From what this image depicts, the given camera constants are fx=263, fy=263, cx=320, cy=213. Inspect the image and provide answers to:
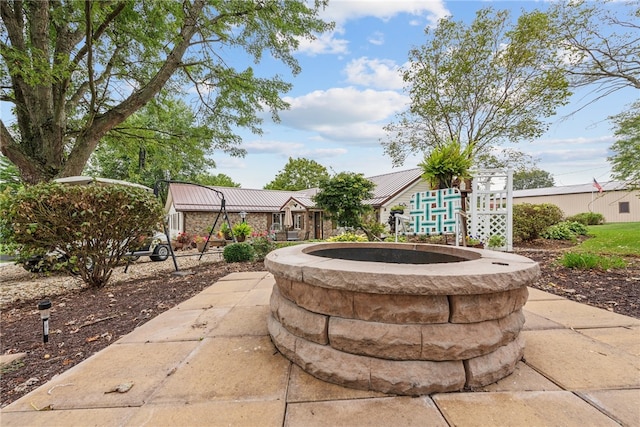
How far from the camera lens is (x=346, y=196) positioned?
30.9 feet

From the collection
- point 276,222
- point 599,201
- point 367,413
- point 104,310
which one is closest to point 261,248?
point 104,310

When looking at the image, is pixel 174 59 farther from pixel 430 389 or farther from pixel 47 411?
pixel 430 389

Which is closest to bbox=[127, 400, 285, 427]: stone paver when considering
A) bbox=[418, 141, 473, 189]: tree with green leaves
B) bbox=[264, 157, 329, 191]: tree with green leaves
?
bbox=[418, 141, 473, 189]: tree with green leaves

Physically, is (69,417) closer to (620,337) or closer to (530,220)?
(620,337)

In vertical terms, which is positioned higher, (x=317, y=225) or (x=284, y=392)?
(x=317, y=225)

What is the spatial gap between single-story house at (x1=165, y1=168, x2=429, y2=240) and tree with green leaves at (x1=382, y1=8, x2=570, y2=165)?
10.8ft

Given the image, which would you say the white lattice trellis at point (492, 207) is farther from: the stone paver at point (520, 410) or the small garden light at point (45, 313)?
the small garden light at point (45, 313)

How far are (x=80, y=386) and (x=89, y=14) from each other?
21.1ft

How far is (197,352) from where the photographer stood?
2.06m

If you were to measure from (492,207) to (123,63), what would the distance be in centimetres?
1132

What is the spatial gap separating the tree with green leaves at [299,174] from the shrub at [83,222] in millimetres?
27442

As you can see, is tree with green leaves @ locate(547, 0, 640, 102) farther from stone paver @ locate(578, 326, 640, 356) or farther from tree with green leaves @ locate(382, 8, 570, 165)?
stone paver @ locate(578, 326, 640, 356)

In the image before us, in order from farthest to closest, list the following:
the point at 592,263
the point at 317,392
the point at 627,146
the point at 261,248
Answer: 1. the point at 627,146
2. the point at 261,248
3. the point at 592,263
4. the point at 317,392

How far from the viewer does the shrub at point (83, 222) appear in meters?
3.71
